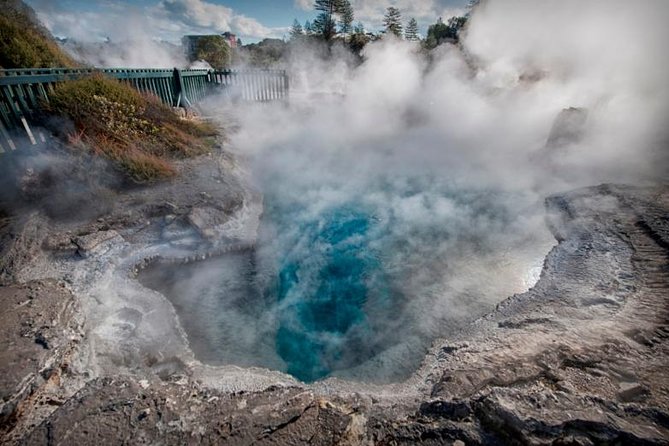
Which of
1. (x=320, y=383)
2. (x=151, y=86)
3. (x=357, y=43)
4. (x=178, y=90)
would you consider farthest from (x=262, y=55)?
(x=320, y=383)

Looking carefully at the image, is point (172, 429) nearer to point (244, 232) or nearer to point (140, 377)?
point (140, 377)

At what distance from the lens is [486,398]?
2285 mm

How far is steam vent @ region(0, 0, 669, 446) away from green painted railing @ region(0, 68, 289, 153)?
0.17 feet

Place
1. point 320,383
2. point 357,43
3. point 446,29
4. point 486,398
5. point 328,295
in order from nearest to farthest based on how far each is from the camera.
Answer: point 486,398, point 320,383, point 328,295, point 357,43, point 446,29

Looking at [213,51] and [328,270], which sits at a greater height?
[213,51]

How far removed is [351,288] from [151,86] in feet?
29.1

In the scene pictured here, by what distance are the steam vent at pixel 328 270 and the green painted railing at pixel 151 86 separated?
5cm

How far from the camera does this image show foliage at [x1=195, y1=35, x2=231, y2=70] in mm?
21969

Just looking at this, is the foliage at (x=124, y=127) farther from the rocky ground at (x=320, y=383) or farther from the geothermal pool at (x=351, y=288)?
the geothermal pool at (x=351, y=288)

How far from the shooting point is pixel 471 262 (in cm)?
482

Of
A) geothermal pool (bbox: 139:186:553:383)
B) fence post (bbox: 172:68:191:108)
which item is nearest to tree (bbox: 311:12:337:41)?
fence post (bbox: 172:68:191:108)

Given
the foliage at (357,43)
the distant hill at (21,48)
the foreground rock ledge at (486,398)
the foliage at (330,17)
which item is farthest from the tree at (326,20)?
the foreground rock ledge at (486,398)

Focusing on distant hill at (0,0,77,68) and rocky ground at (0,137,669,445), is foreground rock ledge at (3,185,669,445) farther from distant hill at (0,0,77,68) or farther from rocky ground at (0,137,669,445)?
distant hill at (0,0,77,68)

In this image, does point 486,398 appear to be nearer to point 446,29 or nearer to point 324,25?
point 446,29
